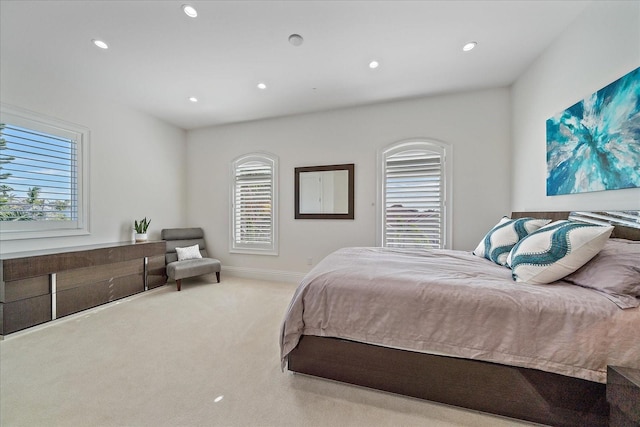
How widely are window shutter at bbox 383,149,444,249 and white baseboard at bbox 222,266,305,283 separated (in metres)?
1.63

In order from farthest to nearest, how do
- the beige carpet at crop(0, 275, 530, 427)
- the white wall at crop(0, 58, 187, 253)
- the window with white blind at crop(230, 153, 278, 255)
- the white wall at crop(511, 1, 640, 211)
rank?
the window with white blind at crop(230, 153, 278, 255), the white wall at crop(0, 58, 187, 253), the white wall at crop(511, 1, 640, 211), the beige carpet at crop(0, 275, 530, 427)

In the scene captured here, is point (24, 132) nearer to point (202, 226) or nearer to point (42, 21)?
point (42, 21)

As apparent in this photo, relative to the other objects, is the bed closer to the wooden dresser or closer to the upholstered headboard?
the upholstered headboard

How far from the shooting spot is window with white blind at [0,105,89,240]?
8.84 ft

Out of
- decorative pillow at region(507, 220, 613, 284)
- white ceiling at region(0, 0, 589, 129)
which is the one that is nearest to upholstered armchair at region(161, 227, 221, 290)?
white ceiling at region(0, 0, 589, 129)

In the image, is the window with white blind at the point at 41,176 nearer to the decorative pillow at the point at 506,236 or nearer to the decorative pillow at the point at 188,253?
the decorative pillow at the point at 188,253

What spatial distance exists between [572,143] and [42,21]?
15.7ft

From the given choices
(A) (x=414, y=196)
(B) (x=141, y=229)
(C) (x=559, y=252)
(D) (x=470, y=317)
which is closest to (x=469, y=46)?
(A) (x=414, y=196)

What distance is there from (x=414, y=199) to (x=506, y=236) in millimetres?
1522

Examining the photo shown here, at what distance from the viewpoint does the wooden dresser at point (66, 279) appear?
235 cm

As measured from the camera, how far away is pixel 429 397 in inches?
58.5

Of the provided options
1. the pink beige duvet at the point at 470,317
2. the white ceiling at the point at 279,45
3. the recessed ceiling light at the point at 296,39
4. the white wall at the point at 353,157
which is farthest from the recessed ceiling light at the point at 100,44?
the pink beige duvet at the point at 470,317

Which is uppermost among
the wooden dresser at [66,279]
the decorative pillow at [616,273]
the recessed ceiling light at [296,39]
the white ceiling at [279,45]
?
the white ceiling at [279,45]

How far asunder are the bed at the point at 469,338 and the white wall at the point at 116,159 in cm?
359
